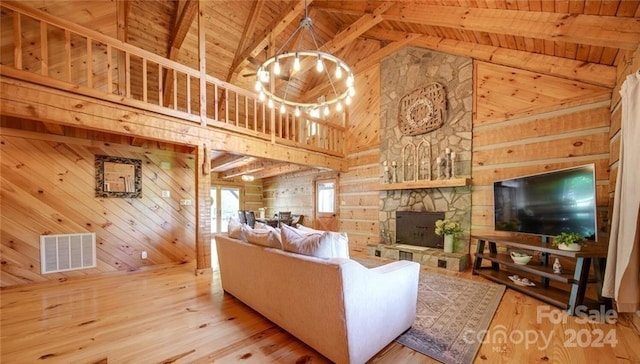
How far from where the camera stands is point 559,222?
299 cm

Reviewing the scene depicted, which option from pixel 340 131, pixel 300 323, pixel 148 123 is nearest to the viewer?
pixel 300 323

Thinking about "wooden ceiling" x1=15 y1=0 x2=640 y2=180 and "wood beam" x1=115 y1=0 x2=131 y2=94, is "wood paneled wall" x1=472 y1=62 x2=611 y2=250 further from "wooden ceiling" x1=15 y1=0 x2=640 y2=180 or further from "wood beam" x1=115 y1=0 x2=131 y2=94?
"wood beam" x1=115 y1=0 x2=131 y2=94

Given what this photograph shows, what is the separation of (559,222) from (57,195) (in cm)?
715

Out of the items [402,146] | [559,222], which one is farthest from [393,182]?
[559,222]

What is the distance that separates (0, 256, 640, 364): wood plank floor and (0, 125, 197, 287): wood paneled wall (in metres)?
0.83

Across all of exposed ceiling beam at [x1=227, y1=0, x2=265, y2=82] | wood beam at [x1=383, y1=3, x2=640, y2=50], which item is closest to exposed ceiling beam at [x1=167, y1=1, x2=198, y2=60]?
exposed ceiling beam at [x1=227, y1=0, x2=265, y2=82]

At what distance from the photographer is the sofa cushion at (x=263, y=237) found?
2.30 meters

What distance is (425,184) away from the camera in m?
4.85

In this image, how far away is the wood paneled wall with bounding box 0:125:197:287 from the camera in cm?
351

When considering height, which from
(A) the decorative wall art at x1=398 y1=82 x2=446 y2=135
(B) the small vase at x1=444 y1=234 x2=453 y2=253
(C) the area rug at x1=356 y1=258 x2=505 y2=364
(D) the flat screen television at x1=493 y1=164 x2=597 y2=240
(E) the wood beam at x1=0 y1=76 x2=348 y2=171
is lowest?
(C) the area rug at x1=356 y1=258 x2=505 y2=364

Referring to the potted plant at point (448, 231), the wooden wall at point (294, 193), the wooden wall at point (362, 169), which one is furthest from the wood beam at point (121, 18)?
the potted plant at point (448, 231)

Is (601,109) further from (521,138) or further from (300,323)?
(300,323)

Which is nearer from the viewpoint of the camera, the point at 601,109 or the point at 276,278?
the point at 276,278

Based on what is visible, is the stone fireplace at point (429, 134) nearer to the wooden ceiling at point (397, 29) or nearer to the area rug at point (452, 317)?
the wooden ceiling at point (397, 29)
